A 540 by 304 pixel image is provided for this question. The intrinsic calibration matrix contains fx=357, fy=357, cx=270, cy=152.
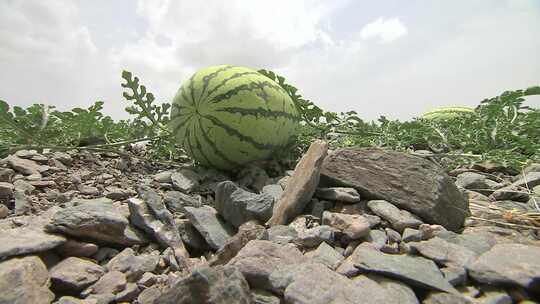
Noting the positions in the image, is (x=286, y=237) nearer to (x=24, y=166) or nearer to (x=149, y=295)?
(x=149, y=295)

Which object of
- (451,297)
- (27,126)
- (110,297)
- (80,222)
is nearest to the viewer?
(451,297)

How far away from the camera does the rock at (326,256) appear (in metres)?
1.54

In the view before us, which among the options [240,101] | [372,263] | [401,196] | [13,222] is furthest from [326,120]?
[13,222]

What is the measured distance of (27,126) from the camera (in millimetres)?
2965

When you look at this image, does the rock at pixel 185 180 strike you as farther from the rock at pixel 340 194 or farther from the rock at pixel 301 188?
the rock at pixel 340 194

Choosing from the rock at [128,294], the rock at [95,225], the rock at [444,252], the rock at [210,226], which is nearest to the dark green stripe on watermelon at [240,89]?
the rock at [210,226]

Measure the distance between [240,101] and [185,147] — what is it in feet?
2.16

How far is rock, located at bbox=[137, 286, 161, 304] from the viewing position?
4.55ft

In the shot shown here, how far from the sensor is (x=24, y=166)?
275 cm

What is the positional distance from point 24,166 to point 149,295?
1995 mm

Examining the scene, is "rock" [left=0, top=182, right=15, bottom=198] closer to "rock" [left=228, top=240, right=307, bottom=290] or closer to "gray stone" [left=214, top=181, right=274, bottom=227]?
"gray stone" [left=214, top=181, right=274, bottom=227]

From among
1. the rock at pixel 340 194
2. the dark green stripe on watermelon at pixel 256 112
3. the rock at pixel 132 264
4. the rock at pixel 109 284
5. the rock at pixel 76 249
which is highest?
the dark green stripe on watermelon at pixel 256 112

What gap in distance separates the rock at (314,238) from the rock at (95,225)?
0.82 m

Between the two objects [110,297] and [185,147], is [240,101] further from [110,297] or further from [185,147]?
[110,297]
